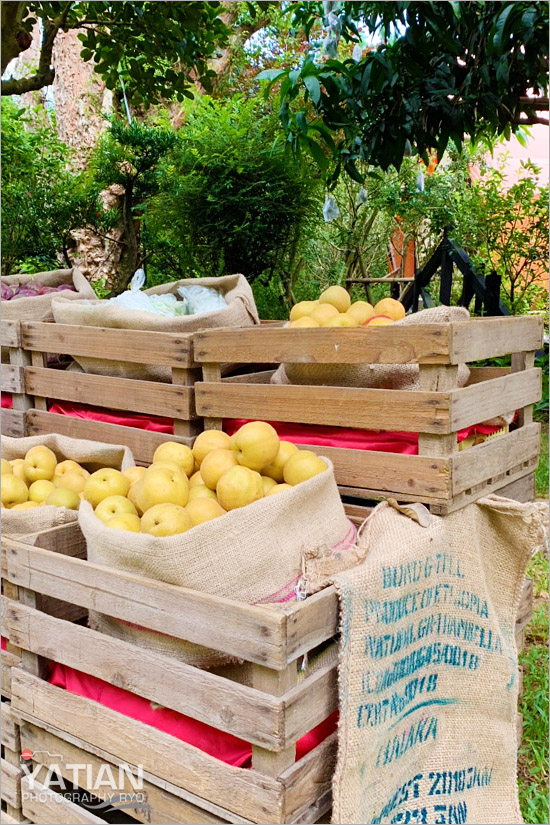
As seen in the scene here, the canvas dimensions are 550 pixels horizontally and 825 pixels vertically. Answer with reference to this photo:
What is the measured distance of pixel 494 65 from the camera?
2895mm

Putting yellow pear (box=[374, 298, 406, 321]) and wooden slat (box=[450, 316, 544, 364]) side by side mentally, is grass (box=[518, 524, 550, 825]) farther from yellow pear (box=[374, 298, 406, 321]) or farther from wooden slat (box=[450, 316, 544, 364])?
yellow pear (box=[374, 298, 406, 321])

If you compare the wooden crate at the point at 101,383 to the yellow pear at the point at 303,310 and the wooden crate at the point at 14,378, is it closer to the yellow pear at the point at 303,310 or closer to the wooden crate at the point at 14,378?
the wooden crate at the point at 14,378

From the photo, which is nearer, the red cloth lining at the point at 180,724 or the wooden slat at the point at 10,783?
the red cloth lining at the point at 180,724

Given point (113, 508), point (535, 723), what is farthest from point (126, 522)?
point (535, 723)

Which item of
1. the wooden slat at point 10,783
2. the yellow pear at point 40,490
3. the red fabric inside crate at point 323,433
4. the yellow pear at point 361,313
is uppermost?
the yellow pear at point 361,313

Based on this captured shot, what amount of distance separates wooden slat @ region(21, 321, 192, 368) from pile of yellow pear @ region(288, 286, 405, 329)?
403 millimetres

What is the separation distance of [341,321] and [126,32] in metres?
4.02

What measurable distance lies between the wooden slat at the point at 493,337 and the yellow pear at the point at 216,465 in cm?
64

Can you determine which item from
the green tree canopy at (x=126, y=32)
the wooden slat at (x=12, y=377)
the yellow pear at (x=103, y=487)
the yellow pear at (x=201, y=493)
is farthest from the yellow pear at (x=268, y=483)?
the green tree canopy at (x=126, y=32)

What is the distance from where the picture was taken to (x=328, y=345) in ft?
7.18

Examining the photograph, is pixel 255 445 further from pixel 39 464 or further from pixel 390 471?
pixel 39 464

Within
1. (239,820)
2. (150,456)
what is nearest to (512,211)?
(150,456)

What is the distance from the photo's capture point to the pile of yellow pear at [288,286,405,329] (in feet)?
7.51

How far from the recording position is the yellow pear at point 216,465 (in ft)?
6.55
